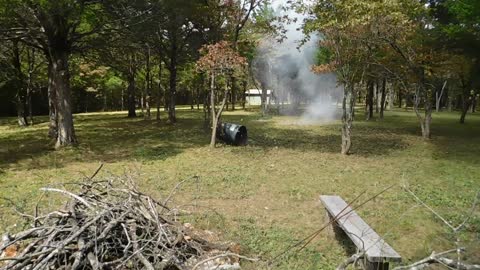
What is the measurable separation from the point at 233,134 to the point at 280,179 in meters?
4.45

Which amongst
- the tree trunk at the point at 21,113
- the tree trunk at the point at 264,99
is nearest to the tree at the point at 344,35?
the tree trunk at the point at 264,99

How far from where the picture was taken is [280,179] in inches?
315

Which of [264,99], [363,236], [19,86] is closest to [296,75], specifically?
[264,99]

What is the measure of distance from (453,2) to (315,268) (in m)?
12.5

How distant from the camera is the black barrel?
1220 cm

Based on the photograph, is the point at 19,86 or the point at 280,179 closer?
the point at 280,179

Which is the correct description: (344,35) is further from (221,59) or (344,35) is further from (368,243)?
(368,243)

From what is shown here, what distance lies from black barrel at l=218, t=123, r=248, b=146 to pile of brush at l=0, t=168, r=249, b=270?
804cm

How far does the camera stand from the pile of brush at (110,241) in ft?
10.5

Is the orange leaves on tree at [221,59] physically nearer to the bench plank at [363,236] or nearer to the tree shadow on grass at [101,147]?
the tree shadow on grass at [101,147]

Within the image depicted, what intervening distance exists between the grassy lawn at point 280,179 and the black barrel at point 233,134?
477mm

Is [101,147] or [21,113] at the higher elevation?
[21,113]

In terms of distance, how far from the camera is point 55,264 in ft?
10.7

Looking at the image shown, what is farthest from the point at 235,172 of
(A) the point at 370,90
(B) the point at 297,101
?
(B) the point at 297,101
